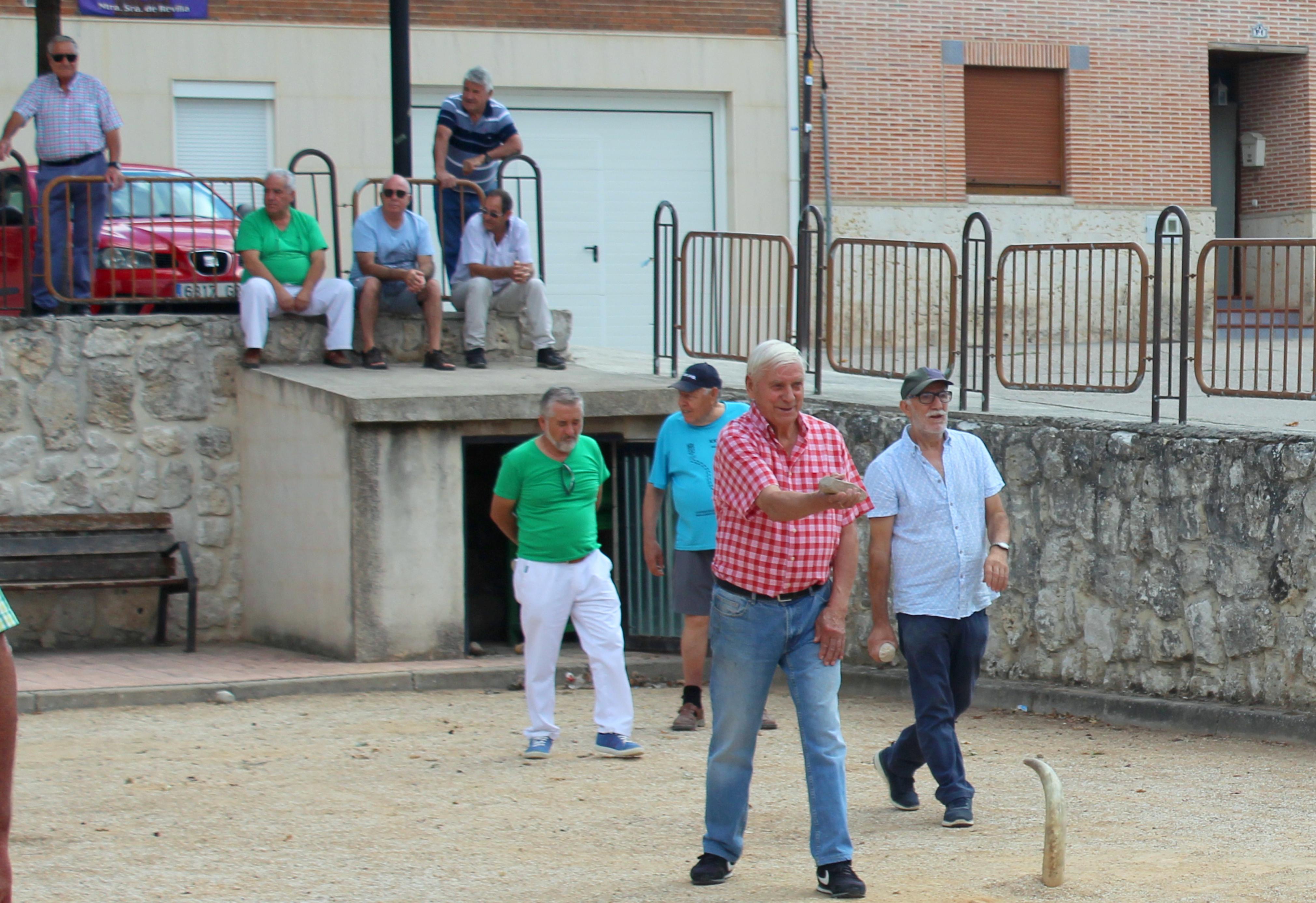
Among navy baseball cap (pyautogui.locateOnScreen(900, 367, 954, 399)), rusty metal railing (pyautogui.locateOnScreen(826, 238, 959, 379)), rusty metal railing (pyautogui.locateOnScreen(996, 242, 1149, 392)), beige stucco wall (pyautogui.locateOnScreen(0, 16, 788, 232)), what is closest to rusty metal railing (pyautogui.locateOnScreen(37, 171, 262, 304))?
rusty metal railing (pyautogui.locateOnScreen(826, 238, 959, 379))

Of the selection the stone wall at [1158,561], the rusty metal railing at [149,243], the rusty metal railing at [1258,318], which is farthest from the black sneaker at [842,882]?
the rusty metal railing at [149,243]

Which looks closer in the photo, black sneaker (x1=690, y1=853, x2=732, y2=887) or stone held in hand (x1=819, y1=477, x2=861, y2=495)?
stone held in hand (x1=819, y1=477, x2=861, y2=495)

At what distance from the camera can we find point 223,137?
1866 cm

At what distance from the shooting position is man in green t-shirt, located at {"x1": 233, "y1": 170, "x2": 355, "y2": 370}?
11617mm

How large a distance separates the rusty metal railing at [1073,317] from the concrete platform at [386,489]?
2.31 meters

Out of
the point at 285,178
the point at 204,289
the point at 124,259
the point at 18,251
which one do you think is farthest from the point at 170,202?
the point at 285,178

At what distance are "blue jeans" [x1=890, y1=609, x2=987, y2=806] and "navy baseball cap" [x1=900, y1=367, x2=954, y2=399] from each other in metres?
0.82

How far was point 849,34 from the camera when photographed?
65.9 ft

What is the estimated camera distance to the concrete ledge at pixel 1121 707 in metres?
8.11

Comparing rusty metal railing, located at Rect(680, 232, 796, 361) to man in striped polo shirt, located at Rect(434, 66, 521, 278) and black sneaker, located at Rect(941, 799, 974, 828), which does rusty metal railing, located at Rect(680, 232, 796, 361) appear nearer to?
man in striped polo shirt, located at Rect(434, 66, 521, 278)

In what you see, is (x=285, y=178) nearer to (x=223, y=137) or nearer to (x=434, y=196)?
(x=434, y=196)

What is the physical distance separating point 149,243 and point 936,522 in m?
7.71

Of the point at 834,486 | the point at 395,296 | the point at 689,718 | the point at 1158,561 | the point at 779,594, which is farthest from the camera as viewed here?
the point at 395,296

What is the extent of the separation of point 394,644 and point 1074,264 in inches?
183
